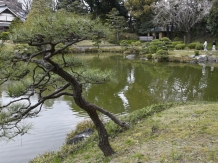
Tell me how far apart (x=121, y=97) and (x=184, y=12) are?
703 inches

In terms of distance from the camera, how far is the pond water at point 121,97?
5625 mm

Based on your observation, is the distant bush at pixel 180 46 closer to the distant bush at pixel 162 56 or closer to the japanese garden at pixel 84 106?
the distant bush at pixel 162 56

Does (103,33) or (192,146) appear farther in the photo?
(192,146)

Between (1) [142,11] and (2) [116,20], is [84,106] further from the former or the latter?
(1) [142,11]

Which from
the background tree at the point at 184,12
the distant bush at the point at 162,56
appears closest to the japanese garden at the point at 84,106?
the distant bush at the point at 162,56

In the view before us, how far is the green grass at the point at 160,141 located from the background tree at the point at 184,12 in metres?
20.8

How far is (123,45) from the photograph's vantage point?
26688 mm

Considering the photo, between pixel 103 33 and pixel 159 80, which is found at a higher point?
pixel 103 33

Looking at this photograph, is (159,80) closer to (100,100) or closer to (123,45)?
(100,100)

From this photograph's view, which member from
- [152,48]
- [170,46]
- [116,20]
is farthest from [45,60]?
[116,20]

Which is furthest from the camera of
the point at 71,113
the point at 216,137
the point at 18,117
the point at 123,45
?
the point at 123,45

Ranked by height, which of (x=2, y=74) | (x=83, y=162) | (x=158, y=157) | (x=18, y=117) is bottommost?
(x=83, y=162)

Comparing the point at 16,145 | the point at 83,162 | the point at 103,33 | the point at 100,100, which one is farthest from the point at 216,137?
the point at 100,100

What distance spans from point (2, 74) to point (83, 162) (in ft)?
6.00
